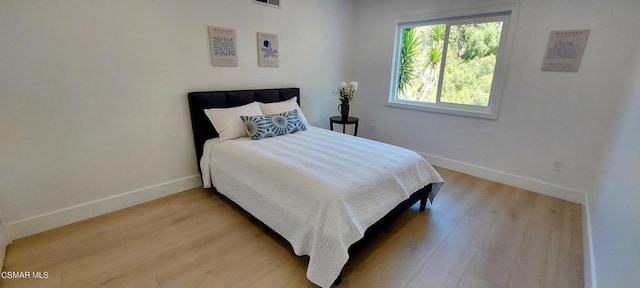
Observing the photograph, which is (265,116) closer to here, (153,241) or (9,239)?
(153,241)

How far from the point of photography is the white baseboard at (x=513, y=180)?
2.65m

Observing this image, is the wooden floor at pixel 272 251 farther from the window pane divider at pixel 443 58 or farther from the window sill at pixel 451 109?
the window pane divider at pixel 443 58

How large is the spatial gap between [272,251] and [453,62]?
3114 millimetres

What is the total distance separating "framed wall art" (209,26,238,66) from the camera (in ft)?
8.63

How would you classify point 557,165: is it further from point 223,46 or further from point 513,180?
point 223,46

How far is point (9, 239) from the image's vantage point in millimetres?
1885

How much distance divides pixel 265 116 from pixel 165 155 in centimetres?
108

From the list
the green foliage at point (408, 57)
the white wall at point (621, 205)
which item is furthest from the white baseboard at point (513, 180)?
the green foliage at point (408, 57)

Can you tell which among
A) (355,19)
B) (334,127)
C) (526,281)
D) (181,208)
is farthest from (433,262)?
(355,19)

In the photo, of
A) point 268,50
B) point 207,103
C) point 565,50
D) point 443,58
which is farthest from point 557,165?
point 207,103

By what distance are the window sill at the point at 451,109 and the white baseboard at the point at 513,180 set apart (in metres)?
0.65

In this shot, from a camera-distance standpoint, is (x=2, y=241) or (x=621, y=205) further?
(x=2, y=241)

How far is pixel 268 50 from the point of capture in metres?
3.10
